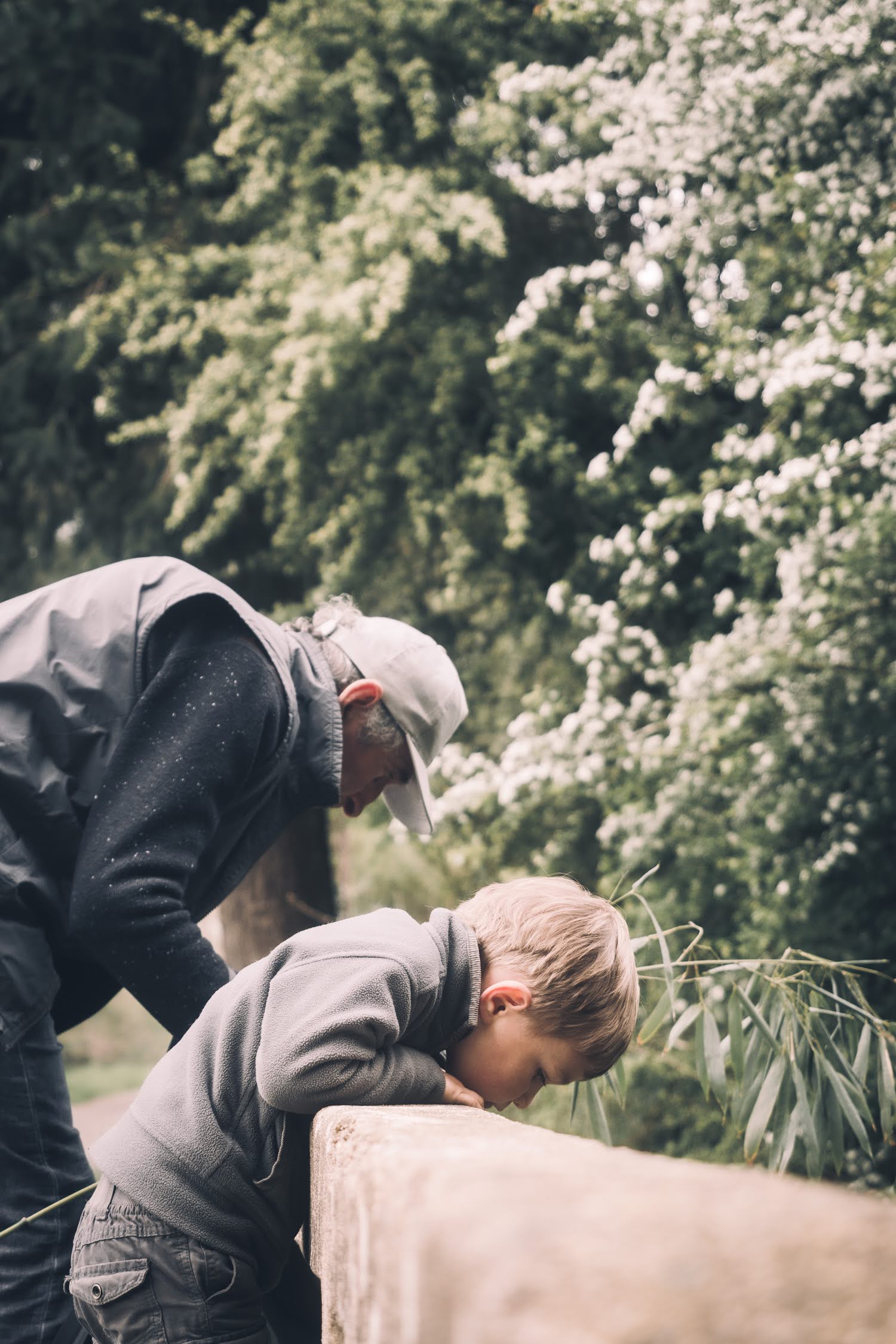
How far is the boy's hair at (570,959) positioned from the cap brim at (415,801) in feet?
1.98

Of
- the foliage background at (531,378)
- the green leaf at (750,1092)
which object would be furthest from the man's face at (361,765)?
the foliage background at (531,378)

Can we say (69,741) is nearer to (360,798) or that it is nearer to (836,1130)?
(360,798)

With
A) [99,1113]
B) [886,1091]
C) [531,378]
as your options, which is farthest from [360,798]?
[99,1113]

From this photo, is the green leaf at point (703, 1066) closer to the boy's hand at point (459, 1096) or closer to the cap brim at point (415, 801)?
the boy's hand at point (459, 1096)

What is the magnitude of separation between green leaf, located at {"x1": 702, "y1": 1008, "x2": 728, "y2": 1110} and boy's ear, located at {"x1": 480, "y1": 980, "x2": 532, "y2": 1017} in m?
0.43

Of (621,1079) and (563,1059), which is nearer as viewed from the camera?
(563,1059)

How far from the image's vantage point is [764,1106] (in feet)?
5.86

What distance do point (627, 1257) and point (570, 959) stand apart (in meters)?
0.96

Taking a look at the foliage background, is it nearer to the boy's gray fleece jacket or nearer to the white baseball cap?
the white baseball cap

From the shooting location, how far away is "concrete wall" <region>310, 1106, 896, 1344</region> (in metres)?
0.51

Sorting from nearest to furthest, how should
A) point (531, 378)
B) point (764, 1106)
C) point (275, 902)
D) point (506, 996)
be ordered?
point (506, 996) < point (764, 1106) < point (531, 378) < point (275, 902)

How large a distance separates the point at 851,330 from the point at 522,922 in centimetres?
256

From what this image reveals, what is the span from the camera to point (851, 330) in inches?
133

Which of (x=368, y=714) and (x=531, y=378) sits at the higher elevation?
(x=368, y=714)
